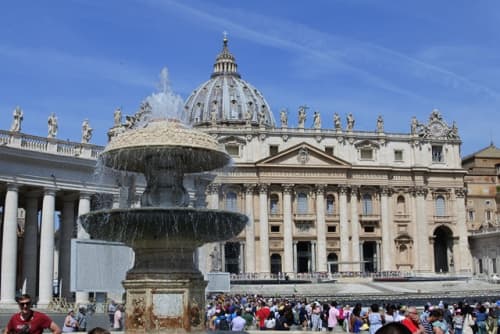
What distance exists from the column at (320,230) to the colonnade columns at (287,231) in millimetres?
2800

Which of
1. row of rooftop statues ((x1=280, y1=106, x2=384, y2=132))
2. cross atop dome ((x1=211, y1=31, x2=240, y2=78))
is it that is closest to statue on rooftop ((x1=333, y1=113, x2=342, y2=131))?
row of rooftop statues ((x1=280, y1=106, x2=384, y2=132))

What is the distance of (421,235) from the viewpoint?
8294 cm

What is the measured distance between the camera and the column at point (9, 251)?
101 ft

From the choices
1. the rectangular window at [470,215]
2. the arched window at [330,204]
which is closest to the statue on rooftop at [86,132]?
the arched window at [330,204]

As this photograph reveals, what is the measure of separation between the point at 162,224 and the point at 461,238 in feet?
249

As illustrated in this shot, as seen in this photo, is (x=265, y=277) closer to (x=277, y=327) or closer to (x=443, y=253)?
(x=443, y=253)

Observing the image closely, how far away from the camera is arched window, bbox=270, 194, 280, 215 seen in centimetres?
8031

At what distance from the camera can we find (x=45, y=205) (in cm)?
3269

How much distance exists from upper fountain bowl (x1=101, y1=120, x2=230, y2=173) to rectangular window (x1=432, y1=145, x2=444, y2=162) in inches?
2914

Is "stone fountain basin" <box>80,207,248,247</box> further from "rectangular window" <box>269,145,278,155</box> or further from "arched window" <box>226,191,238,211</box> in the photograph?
"rectangular window" <box>269,145,278,155</box>

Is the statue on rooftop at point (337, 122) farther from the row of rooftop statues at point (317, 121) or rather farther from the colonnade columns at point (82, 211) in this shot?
the colonnade columns at point (82, 211)

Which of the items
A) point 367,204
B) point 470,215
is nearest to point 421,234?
point 367,204

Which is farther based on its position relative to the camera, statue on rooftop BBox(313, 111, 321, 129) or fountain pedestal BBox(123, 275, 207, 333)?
statue on rooftop BBox(313, 111, 321, 129)

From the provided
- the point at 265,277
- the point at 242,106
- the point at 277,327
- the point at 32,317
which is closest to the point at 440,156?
the point at 265,277
